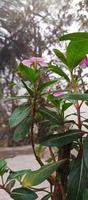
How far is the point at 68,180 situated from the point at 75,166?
2 cm

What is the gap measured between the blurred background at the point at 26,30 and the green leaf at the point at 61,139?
2.74 meters

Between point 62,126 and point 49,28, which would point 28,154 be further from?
point 62,126

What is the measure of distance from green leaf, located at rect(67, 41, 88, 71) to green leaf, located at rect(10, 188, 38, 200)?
0.22 metres

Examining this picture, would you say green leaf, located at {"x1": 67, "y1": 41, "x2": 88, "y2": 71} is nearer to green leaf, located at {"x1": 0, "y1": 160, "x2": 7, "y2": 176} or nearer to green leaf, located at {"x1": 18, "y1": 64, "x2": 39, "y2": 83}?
green leaf, located at {"x1": 18, "y1": 64, "x2": 39, "y2": 83}

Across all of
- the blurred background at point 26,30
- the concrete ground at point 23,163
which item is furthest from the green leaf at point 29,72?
the blurred background at point 26,30

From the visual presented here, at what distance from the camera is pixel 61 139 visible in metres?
0.55

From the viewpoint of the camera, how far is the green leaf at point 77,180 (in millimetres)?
522

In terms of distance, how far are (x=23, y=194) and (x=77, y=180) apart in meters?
0.12

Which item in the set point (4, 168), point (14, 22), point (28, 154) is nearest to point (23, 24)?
point (14, 22)

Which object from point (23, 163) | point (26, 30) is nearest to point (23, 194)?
point (23, 163)

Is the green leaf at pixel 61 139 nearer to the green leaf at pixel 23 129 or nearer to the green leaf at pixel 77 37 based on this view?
the green leaf at pixel 23 129

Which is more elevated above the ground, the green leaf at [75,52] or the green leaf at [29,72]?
the green leaf at [75,52]

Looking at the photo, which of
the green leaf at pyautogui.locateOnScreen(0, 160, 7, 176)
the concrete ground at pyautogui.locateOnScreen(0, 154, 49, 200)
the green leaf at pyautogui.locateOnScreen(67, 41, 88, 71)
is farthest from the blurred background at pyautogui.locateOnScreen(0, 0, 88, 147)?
the green leaf at pyautogui.locateOnScreen(67, 41, 88, 71)

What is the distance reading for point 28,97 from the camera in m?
0.59
